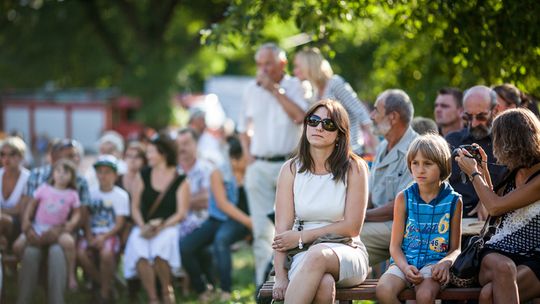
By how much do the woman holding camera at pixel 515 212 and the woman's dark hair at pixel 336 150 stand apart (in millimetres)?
862

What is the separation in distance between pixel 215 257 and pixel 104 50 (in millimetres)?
25126

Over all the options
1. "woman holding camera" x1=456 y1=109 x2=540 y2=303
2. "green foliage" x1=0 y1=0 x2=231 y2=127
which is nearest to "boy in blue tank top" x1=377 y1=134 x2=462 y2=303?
"woman holding camera" x1=456 y1=109 x2=540 y2=303

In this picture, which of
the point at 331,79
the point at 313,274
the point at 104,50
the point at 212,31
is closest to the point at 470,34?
the point at 331,79

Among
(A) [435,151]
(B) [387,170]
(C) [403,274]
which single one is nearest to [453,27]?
(B) [387,170]

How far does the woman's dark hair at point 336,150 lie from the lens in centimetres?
595

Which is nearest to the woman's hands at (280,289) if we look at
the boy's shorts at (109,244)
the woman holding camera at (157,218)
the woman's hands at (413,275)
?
the woman's hands at (413,275)

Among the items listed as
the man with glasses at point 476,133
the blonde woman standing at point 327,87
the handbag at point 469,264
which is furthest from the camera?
the blonde woman standing at point 327,87

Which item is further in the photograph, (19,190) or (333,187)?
(19,190)

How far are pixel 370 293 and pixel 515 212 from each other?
1.01 meters

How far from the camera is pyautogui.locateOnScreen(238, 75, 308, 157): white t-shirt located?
28.6 feet

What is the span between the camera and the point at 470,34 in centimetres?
791

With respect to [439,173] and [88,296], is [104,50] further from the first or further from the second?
[439,173]

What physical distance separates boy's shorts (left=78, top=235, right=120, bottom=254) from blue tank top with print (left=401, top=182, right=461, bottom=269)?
4339 mm

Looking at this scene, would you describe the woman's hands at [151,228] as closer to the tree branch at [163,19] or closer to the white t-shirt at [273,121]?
the white t-shirt at [273,121]
